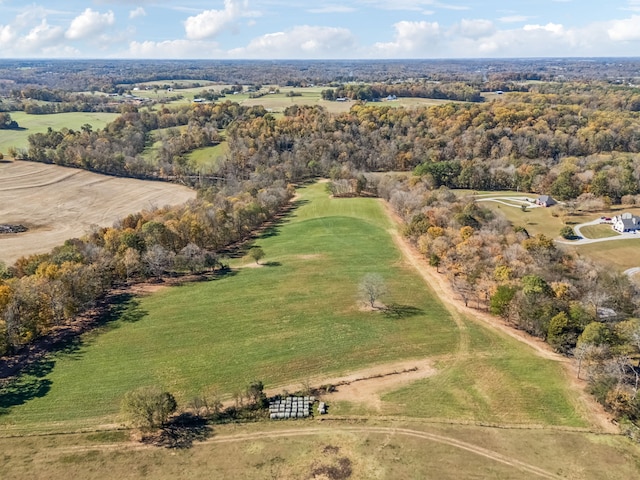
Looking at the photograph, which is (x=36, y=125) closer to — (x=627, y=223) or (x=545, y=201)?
(x=545, y=201)

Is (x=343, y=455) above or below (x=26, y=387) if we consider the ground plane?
below

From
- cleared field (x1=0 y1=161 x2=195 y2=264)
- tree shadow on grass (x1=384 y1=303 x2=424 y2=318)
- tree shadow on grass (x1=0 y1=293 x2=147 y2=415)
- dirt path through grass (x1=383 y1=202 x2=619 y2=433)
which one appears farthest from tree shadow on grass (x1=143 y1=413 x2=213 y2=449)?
cleared field (x1=0 y1=161 x2=195 y2=264)

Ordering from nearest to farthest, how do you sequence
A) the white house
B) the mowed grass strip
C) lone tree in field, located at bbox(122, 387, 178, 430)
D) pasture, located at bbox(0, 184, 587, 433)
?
1. lone tree in field, located at bbox(122, 387, 178, 430)
2. pasture, located at bbox(0, 184, 587, 433)
3. the mowed grass strip
4. the white house

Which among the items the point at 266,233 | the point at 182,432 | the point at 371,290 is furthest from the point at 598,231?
the point at 182,432

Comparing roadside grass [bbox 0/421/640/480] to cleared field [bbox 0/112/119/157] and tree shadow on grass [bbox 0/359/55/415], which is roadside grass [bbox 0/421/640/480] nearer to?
tree shadow on grass [bbox 0/359/55/415]

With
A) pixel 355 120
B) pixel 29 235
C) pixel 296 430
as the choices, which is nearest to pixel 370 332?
pixel 296 430

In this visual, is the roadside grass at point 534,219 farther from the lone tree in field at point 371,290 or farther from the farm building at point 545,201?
the lone tree in field at point 371,290

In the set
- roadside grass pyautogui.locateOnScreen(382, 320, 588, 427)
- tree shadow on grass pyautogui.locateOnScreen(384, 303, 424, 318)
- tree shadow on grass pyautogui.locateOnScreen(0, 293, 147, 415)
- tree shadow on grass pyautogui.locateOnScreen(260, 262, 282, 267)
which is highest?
tree shadow on grass pyautogui.locateOnScreen(260, 262, 282, 267)
